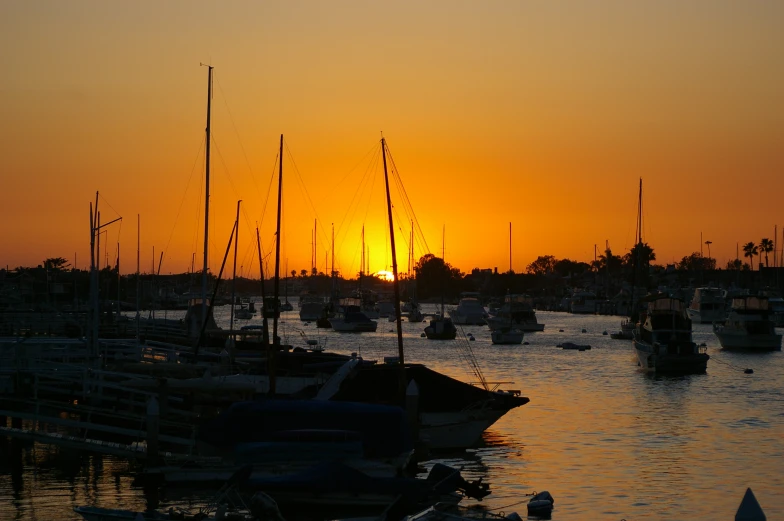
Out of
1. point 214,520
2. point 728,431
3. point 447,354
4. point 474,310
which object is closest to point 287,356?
point 728,431

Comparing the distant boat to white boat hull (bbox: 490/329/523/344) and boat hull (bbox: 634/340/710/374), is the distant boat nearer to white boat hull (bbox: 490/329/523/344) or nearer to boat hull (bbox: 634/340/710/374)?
white boat hull (bbox: 490/329/523/344)

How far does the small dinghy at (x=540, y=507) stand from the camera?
28.1 m

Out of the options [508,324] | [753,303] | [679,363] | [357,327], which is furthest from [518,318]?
[679,363]

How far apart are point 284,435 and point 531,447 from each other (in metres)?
13.6

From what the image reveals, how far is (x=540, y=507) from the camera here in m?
28.1

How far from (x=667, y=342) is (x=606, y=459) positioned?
3732cm

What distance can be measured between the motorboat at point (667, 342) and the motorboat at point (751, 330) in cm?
2274

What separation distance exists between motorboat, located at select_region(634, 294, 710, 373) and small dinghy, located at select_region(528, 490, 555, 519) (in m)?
45.7

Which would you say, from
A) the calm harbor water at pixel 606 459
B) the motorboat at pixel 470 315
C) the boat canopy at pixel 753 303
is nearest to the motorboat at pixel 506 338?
the boat canopy at pixel 753 303

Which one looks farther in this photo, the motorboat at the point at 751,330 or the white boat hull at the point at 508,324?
the white boat hull at the point at 508,324

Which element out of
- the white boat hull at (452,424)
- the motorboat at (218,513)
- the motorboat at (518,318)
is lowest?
the motorboat at (218,513)

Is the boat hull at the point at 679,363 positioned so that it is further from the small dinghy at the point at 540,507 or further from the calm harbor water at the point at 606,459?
the small dinghy at the point at 540,507

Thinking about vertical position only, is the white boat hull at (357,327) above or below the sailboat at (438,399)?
above

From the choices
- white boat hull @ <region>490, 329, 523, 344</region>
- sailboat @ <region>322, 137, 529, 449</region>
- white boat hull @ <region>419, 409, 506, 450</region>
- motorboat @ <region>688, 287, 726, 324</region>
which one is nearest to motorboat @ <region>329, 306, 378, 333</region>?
white boat hull @ <region>490, 329, 523, 344</region>
